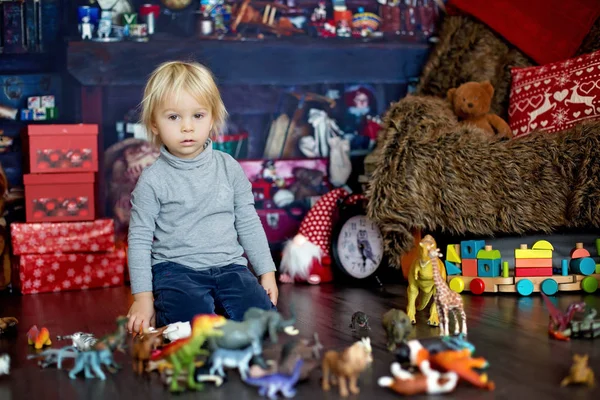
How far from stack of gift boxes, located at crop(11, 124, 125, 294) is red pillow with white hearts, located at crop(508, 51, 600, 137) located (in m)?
1.50

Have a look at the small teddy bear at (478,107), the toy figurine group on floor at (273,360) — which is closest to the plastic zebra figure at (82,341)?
the toy figurine group on floor at (273,360)

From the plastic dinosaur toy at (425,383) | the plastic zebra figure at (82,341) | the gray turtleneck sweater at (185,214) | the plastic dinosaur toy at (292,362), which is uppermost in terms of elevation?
the gray turtleneck sweater at (185,214)

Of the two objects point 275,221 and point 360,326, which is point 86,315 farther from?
point 275,221

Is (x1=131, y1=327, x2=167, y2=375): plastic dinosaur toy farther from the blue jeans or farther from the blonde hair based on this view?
the blonde hair

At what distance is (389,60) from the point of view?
3.25 m

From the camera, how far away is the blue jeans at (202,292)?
180 centimetres

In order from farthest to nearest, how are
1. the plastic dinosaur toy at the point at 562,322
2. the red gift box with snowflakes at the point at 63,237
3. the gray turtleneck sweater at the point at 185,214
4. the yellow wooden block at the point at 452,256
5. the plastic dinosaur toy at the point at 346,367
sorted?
the red gift box with snowflakes at the point at 63,237 < the yellow wooden block at the point at 452,256 < the gray turtleneck sweater at the point at 185,214 < the plastic dinosaur toy at the point at 562,322 < the plastic dinosaur toy at the point at 346,367

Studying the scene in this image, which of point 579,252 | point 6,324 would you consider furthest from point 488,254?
point 6,324

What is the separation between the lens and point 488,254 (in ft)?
7.82

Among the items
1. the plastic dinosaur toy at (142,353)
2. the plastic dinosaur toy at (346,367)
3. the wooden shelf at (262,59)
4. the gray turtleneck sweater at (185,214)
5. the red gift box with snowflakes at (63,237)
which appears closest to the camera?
the plastic dinosaur toy at (346,367)

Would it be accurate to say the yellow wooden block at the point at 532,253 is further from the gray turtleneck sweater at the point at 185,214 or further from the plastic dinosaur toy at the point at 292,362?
the plastic dinosaur toy at the point at 292,362

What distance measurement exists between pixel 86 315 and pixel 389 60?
1.68 metres

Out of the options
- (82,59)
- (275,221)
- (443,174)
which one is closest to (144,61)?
(82,59)

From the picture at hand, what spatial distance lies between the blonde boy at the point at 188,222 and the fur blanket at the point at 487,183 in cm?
61
